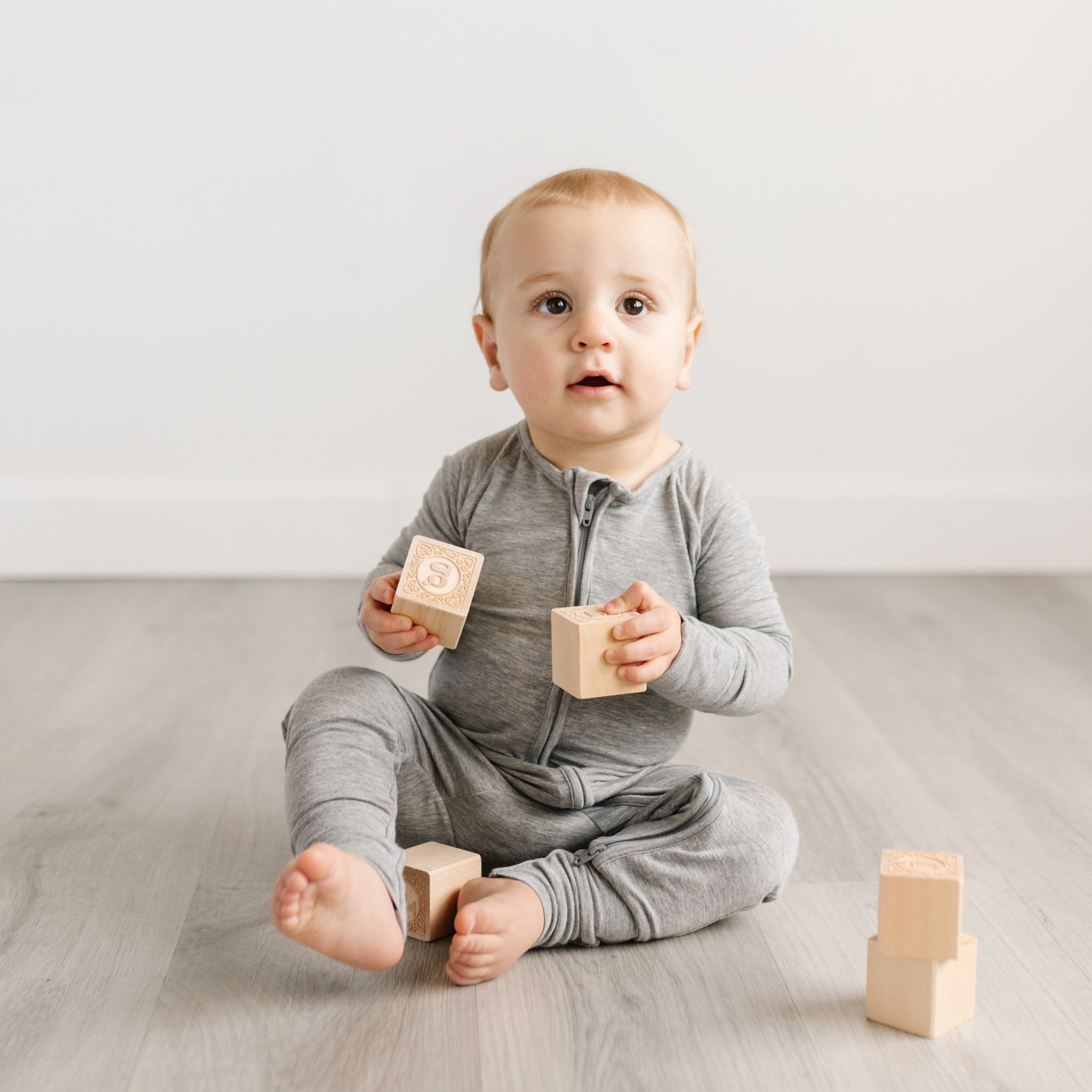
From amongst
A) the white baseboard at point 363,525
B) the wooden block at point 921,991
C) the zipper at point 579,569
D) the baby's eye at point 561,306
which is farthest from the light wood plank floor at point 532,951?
the baby's eye at point 561,306

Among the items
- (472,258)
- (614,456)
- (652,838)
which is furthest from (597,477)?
(472,258)

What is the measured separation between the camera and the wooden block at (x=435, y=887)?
0.86 meters

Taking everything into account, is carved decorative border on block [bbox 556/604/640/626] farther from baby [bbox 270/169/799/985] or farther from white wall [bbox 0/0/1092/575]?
white wall [bbox 0/0/1092/575]

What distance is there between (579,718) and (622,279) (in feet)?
1.10

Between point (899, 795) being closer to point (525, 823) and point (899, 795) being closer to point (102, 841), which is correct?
point (525, 823)

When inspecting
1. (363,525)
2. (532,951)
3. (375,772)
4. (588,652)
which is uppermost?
(588,652)

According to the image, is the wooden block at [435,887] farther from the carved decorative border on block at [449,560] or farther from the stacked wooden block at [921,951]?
the stacked wooden block at [921,951]

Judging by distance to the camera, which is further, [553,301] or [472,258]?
[472,258]

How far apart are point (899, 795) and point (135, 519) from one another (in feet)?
4.10

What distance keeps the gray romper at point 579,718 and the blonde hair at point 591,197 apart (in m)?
0.16

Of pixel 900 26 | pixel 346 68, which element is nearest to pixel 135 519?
pixel 346 68

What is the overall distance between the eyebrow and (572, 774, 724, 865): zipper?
0.37 metres

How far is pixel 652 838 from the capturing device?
0.90 meters

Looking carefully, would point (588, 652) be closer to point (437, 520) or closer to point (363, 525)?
point (437, 520)
